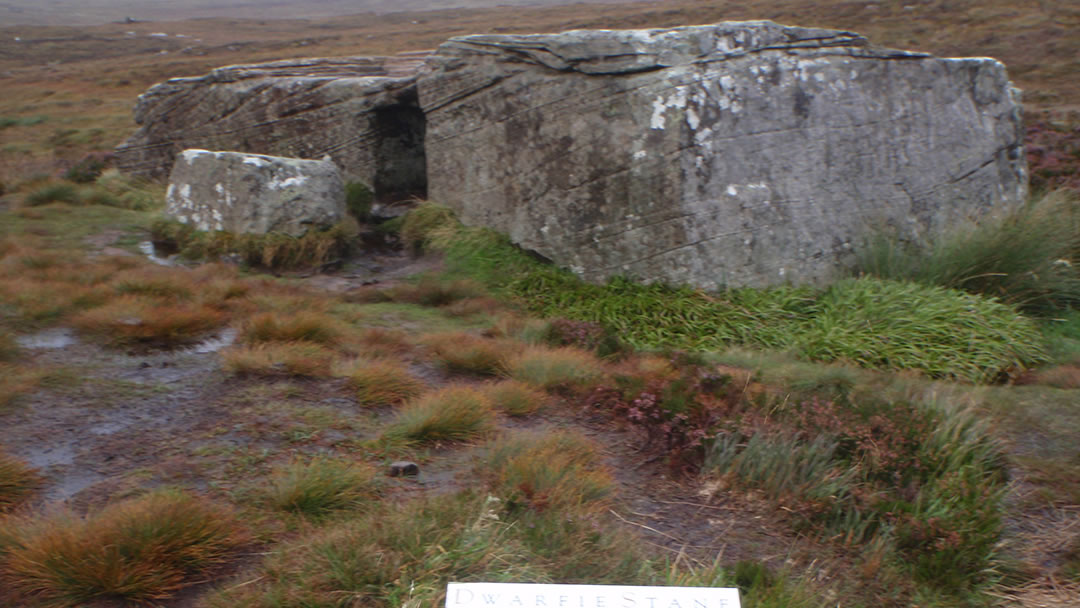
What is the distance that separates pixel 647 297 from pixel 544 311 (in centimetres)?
92

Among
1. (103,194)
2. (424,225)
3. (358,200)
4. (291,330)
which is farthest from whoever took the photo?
(103,194)

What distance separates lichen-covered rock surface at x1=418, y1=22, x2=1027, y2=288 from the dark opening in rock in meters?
2.28

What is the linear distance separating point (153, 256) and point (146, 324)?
3.05 meters

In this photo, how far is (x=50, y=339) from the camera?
555 centimetres

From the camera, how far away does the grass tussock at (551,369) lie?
5.21 meters

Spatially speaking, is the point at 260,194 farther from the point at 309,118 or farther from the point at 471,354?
the point at 471,354

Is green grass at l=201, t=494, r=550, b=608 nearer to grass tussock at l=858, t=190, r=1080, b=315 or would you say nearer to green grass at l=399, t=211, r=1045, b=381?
green grass at l=399, t=211, r=1045, b=381

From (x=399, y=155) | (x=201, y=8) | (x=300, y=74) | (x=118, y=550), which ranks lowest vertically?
(x=118, y=550)

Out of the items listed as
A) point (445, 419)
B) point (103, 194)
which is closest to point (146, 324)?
point (445, 419)

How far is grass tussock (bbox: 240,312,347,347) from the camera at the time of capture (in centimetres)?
565

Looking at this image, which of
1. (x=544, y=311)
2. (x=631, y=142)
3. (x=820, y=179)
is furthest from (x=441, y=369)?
(x=820, y=179)

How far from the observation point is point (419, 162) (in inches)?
420

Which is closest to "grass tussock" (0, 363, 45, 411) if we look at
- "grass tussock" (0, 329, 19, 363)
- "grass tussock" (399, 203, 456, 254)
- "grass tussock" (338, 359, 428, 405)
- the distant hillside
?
"grass tussock" (0, 329, 19, 363)

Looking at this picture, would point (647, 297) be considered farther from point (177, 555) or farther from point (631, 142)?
point (177, 555)
